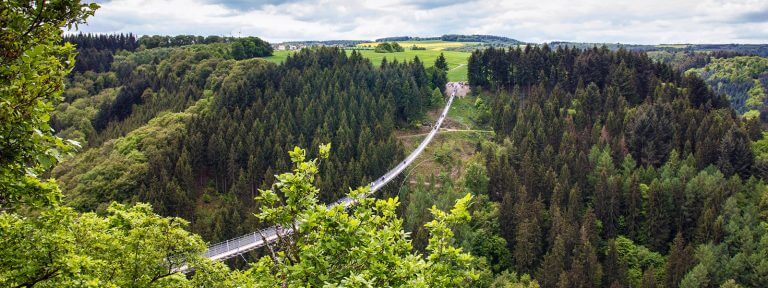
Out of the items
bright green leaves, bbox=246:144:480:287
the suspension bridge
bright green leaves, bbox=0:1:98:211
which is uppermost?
bright green leaves, bbox=0:1:98:211

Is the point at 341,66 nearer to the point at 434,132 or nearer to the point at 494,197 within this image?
the point at 434,132

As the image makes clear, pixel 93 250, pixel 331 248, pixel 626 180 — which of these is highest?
pixel 331 248

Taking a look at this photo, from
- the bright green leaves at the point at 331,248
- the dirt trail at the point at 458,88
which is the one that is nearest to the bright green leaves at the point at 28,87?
the bright green leaves at the point at 331,248

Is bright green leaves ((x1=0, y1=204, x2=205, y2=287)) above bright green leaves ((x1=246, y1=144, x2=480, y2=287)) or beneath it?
beneath

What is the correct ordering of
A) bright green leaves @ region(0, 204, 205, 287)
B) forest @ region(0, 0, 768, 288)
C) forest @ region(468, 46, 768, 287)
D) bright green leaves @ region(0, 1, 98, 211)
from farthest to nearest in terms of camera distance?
1. forest @ region(468, 46, 768, 287)
2. bright green leaves @ region(0, 204, 205, 287)
3. forest @ region(0, 0, 768, 288)
4. bright green leaves @ region(0, 1, 98, 211)

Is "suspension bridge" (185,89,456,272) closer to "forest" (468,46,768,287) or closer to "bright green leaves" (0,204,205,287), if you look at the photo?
"bright green leaves" (0,204,205,287)

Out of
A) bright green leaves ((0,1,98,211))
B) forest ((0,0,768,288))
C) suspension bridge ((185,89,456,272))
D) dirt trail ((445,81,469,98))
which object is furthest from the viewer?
dirt trail ((445,81,469,98))

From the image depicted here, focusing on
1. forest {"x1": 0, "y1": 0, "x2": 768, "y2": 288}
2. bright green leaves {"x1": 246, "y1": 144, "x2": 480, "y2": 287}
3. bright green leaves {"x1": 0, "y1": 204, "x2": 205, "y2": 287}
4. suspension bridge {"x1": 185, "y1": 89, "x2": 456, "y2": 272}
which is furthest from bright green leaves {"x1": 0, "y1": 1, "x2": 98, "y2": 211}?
suspension bridge {"x1": 185, "y1": 89, "x2": 456, "y2": 272}

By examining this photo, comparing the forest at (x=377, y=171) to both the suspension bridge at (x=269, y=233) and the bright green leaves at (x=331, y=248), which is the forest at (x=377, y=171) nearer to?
the bright green leaves at (x=331, y=248)

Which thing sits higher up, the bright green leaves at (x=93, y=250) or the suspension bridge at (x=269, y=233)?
the bright green leaves at (x=93, y=250)

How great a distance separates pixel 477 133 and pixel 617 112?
28.3 metres

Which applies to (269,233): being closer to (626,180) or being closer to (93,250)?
(93,250)

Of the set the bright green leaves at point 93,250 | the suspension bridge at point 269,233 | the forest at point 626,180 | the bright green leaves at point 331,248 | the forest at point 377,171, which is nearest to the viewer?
the bright green leaves at point 331,248

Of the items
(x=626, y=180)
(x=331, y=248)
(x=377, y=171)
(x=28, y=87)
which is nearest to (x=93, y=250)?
(x=28, y=87)
